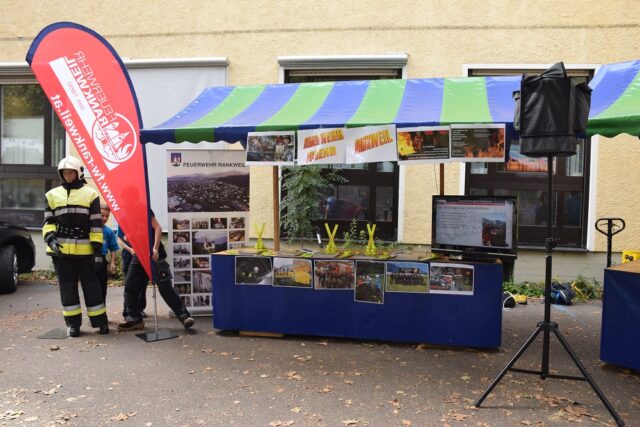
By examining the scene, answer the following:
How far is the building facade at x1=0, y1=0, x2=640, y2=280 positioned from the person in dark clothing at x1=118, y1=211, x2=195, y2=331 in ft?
11.5

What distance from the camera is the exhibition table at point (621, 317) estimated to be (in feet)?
15.1

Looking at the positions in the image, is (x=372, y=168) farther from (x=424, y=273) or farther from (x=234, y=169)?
(x=424, y=273)

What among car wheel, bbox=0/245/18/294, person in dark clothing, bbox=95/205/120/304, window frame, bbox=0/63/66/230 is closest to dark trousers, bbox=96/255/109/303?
person in dark clothing, bbox=95/205/120/304

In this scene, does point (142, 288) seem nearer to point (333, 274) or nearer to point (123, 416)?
point (333, 274)

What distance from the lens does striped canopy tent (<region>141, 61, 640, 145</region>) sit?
492cm

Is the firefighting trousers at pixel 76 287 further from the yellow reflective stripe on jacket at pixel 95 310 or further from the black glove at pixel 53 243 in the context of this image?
the black glove at pixel 53 243

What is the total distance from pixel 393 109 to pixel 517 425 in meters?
3.21

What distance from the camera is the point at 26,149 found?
35.4ft

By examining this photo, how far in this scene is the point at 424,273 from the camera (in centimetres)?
535

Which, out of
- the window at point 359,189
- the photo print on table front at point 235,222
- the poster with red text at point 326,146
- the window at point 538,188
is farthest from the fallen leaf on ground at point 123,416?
the window at point 538,188

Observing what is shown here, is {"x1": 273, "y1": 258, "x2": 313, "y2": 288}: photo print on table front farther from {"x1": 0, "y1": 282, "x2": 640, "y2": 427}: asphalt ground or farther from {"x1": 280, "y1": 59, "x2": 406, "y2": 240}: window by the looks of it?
{"x1": 280, "y1": 59, "x2": 406, "y2": 240}: window

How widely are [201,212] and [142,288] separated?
117 centimetres

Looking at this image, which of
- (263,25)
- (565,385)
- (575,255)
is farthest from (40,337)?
(575,255)

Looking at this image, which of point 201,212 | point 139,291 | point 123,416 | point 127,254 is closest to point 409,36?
point 201,212
